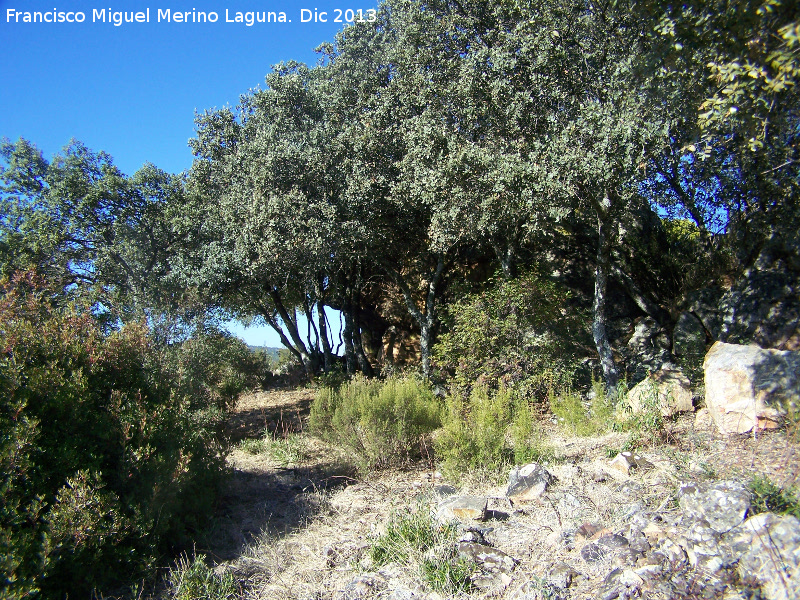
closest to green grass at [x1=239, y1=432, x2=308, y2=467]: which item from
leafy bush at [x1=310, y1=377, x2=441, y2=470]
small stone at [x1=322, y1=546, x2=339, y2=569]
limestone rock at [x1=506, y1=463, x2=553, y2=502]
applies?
leafy bush at [x1=310, y1=377, x2=441, y2=470]

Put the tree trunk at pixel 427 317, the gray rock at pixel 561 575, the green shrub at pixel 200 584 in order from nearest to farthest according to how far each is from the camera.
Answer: the gray rock at pixel 561 575 → the green shrub at pixel 200 584 → the tree trunk at pixel 427 317

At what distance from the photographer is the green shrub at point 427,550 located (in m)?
3.69

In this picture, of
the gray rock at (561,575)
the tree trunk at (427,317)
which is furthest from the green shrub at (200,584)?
the tree trunk at (427,317)

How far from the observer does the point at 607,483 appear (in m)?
4.97

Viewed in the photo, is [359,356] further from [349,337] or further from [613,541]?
[613,541]

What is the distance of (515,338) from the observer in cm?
1006

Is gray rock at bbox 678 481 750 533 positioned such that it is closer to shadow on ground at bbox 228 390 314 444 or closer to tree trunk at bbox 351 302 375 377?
shadow on ground at bbox 228 390 314 444

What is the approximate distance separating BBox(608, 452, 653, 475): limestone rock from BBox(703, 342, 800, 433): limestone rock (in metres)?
1.01

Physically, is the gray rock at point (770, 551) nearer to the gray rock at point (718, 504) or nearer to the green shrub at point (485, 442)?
the gray rock at point (718, 504)

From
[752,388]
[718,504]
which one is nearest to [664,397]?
[752,388]

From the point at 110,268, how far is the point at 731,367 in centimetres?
1317

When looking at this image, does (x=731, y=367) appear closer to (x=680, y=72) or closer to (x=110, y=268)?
(x=680, y=72)

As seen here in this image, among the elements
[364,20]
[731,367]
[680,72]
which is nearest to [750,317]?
[731,367]

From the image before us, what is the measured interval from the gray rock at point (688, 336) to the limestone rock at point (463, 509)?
728 cm
